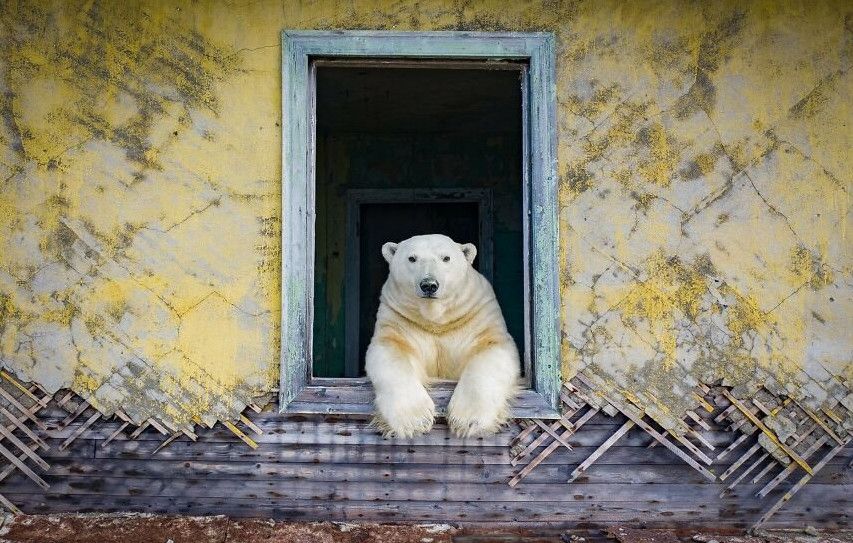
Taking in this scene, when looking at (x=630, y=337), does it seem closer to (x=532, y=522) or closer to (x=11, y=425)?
(x=532, y=522)

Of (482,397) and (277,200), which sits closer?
(482,397)

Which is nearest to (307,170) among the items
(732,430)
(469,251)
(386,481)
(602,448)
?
(469,251)

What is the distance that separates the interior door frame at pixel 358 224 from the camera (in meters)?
6.15

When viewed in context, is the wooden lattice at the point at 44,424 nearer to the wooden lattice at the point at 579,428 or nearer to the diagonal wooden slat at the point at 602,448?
the wooden lattice at the point at 579,428

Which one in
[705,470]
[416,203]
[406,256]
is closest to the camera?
[705,470]

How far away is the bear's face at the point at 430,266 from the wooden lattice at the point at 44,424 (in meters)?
0.91

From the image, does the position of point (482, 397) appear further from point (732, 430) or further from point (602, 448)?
point (732, 430)

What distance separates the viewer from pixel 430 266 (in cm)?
333

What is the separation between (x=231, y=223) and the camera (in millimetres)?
3299

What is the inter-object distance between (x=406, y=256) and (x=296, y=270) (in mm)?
558

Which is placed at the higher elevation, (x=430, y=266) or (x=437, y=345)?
(x=430, y=266)

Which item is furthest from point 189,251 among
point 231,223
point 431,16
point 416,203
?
point 416,203

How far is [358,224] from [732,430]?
3697 mm

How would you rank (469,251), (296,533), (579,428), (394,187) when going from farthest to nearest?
(394,187) → (469,251) → (579,428) → (296,533)
